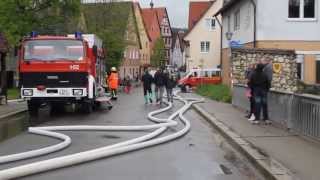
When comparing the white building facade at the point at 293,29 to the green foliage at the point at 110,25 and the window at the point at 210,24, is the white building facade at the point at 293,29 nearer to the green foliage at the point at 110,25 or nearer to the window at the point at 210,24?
the green foliage at the point at 110,25

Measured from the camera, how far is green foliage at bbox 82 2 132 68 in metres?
64.1

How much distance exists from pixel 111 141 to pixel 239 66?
15349mm

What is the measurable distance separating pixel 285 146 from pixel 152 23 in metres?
116

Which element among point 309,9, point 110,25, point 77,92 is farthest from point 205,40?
point 77,92

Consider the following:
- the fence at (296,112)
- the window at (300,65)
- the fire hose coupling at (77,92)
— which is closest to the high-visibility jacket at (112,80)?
the window at (300,65)

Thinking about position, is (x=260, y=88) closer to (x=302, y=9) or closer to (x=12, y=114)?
(x=12, y=114)

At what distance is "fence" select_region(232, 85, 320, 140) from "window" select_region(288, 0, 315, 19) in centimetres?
1574

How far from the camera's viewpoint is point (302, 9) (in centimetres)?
3316

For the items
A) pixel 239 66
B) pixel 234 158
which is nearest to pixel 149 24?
pixel 239 66

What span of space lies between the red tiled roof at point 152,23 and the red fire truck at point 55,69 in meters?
104

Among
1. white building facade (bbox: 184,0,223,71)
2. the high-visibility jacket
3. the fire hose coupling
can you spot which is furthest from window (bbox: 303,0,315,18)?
white building facade (bbox: 184,0,223,71)

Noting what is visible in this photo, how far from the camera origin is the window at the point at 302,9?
33.1 metres

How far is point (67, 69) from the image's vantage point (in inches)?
878

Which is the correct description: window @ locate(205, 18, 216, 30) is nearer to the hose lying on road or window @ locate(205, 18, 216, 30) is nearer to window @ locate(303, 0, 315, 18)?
window @ locate(303, 0, 315, 18)
